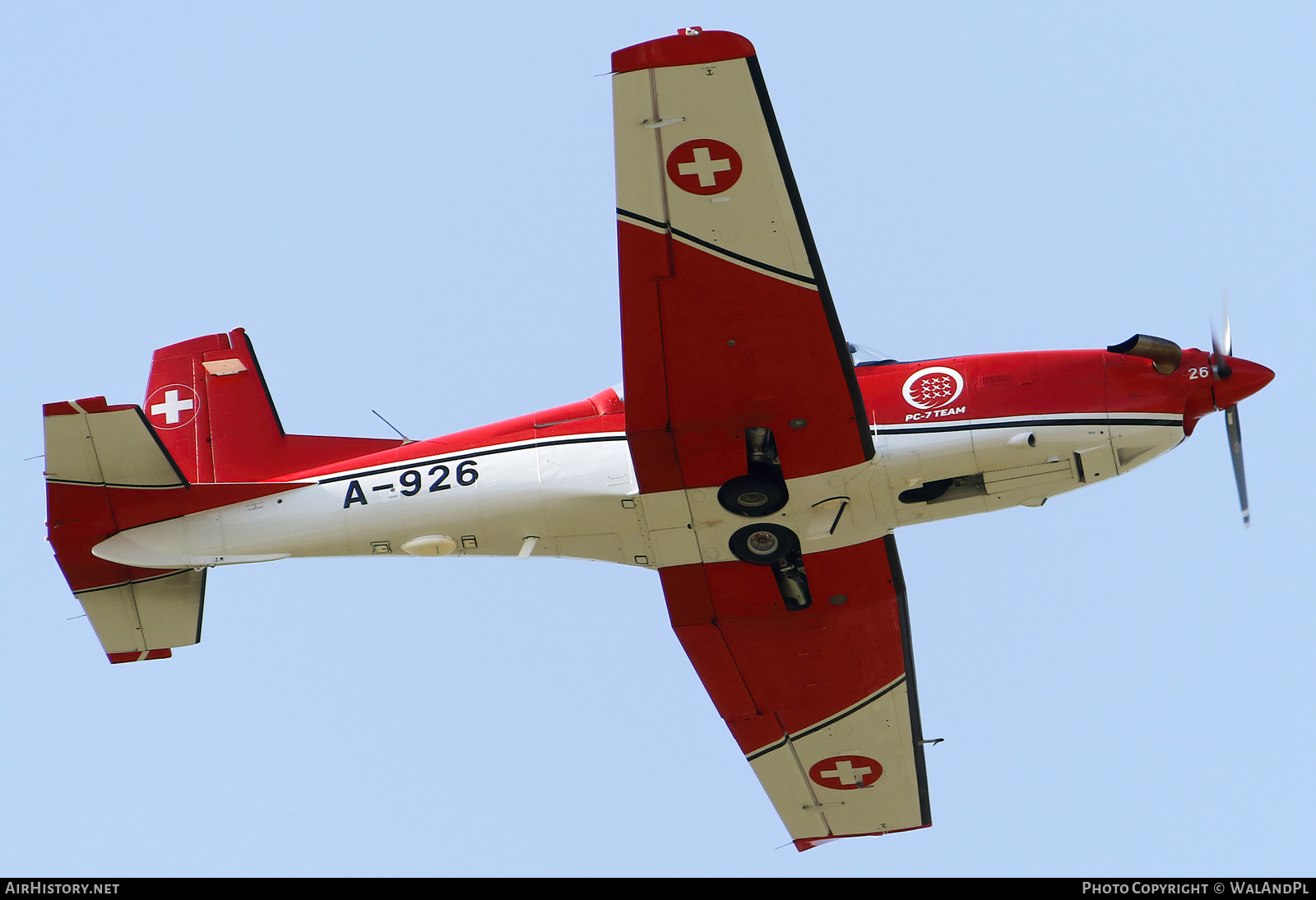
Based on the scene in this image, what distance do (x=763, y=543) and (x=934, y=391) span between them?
2197 millimetres

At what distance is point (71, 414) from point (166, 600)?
2.24 m

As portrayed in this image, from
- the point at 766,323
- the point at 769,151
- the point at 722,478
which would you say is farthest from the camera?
the point at 722,478

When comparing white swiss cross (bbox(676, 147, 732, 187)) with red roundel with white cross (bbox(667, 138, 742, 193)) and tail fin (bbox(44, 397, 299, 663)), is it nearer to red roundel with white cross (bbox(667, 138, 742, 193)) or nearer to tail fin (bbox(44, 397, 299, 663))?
red roundel with white cross (bbox(667, 138, 742, 193))

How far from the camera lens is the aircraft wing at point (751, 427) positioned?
1149 centimetres

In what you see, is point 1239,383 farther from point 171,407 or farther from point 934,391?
point 171,407

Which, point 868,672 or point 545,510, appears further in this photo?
point 868,672

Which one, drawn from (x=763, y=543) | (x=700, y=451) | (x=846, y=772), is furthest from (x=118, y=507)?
(x=846, y=772)

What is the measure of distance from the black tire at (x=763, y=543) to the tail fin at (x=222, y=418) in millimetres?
3975

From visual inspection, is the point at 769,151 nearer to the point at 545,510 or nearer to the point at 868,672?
the point at 545,510

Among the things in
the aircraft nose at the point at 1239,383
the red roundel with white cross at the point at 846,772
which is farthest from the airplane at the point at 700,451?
the red roundel with white cross at the point at 846,772

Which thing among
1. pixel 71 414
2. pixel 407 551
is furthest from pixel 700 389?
pixel 71 414

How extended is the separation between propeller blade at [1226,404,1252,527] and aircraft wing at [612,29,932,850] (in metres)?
3.30

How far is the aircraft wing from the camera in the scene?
1149 centimetres

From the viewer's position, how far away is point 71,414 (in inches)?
526
